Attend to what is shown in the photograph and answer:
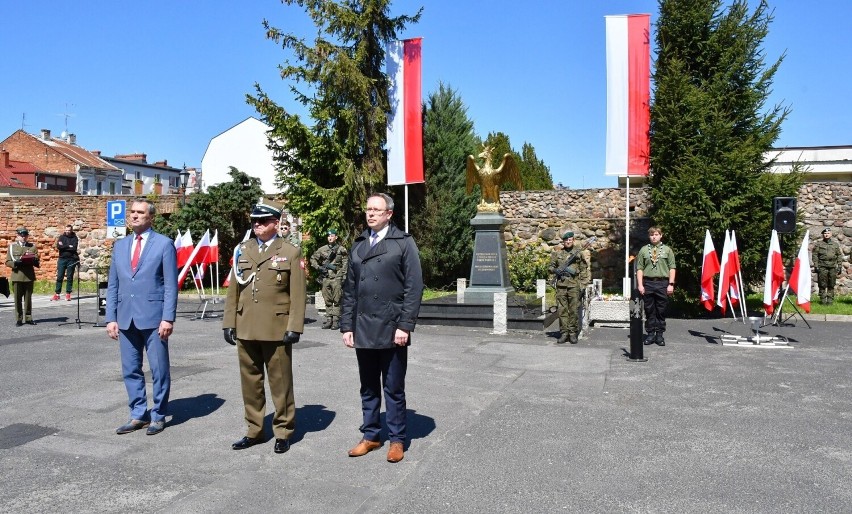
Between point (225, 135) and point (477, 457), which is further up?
point (225, 135)

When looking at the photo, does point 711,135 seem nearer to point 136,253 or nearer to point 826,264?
point 826,264

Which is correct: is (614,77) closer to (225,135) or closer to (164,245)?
(164,245)

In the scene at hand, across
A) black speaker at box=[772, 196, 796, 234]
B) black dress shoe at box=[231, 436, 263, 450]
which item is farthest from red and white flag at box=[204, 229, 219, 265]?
black speaker at box=[772, 196, 796, 234]

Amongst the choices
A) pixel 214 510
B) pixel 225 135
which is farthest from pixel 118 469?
pixel 225 135

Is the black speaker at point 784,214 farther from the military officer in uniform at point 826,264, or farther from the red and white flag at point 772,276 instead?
the military officer in uniform at point 826,264

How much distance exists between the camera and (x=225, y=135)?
4038 centimetres

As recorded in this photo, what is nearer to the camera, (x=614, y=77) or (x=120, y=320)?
(x=120, y=320)

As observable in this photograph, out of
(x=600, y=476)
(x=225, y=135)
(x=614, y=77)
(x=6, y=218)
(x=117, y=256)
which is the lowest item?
(x=600, y=476)

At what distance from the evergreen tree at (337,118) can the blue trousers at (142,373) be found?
13.9m

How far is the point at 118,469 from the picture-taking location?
185 inches

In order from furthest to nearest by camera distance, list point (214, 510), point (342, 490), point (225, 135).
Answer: point (225, 135)
point (342, 490)
point (214, 510)

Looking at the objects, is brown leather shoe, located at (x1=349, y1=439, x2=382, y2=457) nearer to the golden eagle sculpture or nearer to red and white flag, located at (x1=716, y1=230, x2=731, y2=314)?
red and white flag, located at (x1=716, y1=230, x2=731, y2=314)

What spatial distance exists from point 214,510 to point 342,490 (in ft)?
2.58

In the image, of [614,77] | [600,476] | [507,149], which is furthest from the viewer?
[507,149]
